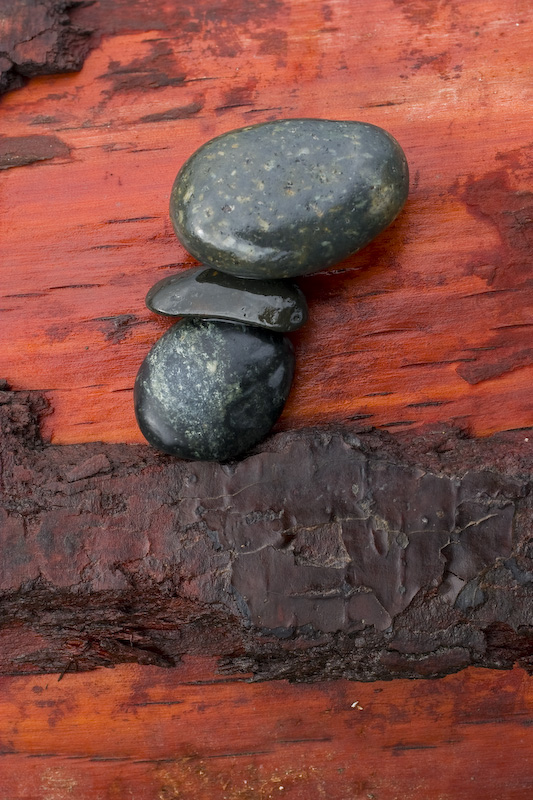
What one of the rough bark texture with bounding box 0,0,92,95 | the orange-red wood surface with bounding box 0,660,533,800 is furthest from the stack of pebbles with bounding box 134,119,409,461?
the orange-red wood surface with bounding box 0,660,533,800

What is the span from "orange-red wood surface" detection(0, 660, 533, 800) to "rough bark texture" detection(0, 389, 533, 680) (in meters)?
0.40

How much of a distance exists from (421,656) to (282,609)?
0.45 metres

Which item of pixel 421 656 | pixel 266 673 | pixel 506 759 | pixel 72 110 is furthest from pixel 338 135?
pixel 506 759

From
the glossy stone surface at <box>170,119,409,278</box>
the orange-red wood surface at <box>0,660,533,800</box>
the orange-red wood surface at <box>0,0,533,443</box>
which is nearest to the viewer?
the glossy stone surface at <box>170,119,409,278</box>

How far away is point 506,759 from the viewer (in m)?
2.25

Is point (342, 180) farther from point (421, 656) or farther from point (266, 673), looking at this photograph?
point (266, 673)

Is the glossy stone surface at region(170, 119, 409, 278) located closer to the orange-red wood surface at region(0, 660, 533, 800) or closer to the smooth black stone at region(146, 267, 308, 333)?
the smooth black stone at region(146, 267, 308, 333)

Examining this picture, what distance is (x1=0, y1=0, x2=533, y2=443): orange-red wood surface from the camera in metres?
2.04

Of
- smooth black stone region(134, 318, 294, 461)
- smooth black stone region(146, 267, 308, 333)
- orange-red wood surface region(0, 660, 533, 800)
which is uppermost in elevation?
smooth black stone region(146, 267, 308, 333)

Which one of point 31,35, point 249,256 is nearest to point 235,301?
point 249,256

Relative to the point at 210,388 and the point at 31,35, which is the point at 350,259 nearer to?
the point at 210,388

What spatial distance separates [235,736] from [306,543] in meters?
0.92

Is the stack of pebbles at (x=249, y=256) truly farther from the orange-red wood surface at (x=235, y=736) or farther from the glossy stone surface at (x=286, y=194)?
the orange-red wood surface at (x=235, y=736)

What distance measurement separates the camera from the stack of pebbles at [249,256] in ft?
5.86
